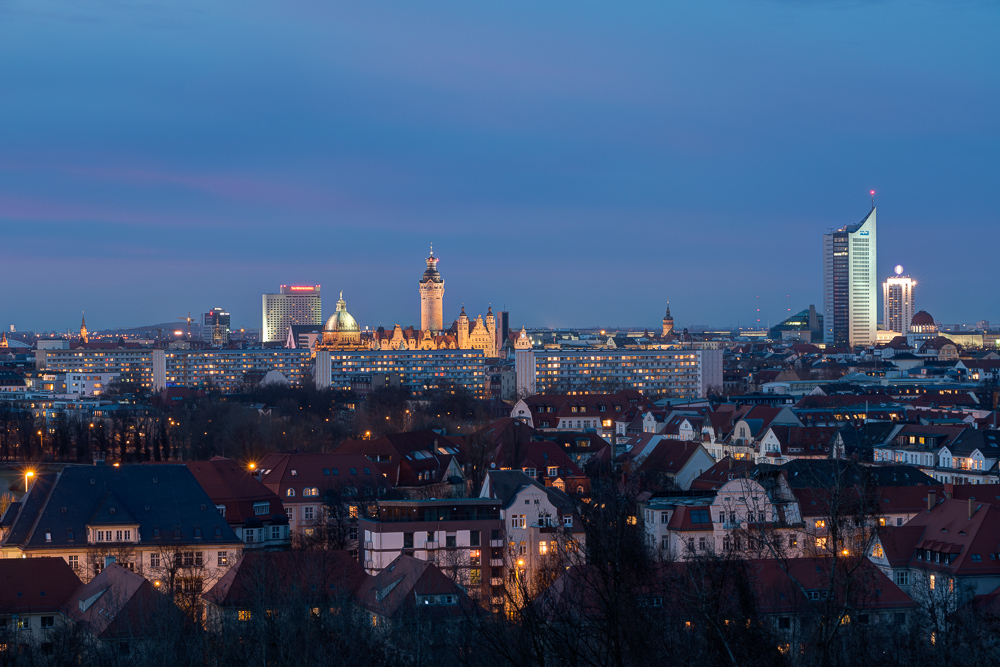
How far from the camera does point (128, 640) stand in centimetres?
2778

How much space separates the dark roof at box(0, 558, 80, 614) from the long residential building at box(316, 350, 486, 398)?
4415 inches

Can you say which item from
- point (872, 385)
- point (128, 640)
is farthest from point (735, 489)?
point (872, 385)

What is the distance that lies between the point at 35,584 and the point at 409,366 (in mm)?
118878

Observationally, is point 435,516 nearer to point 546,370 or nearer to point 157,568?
point 157,568

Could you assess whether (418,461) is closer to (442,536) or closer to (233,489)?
(233,489)

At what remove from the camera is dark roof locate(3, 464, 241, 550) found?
37781 mm

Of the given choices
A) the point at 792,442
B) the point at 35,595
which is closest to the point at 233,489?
the point at 35,595

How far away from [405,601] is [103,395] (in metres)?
110

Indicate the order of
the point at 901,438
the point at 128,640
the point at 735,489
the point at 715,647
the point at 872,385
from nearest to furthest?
1. the point at 715,647
2. the point at 128,640
3. the point at 735,489
4. the point at 901,438
5. the point at 872,385

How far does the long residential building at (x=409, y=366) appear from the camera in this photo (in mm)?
146500

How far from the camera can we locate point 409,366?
150 meters

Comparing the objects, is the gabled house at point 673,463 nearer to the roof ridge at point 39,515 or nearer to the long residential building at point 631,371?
the roof ridge at point 39,515

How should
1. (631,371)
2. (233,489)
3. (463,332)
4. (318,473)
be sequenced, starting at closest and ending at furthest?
(233,489), (318,473), (631,371), (463,332)

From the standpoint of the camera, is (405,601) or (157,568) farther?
(157,568)
